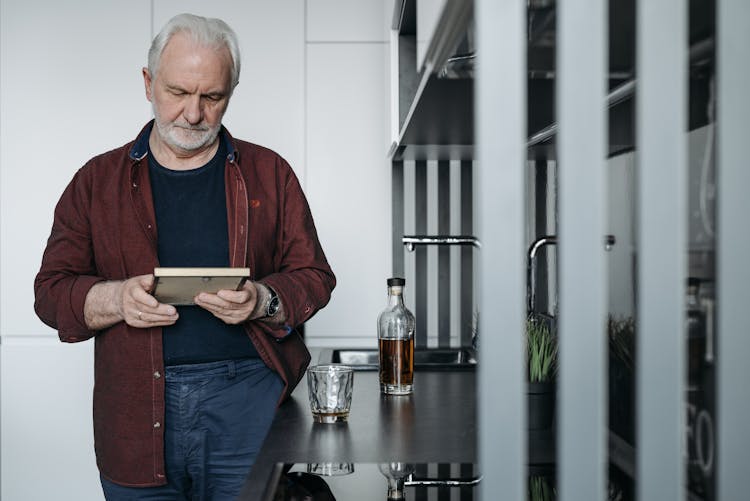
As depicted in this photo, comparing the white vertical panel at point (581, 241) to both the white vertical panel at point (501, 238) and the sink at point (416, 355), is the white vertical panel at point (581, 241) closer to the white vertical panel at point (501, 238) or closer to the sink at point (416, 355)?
the white vertical panel at point (501, 238)

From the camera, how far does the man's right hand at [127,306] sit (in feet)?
5.46

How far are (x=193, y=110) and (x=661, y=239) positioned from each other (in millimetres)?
1400

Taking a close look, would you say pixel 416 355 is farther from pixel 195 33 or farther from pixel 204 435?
pixel 195 33

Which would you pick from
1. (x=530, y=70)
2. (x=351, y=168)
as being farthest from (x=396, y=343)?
(x=351, y=168)

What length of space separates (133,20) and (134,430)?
71.7 inches

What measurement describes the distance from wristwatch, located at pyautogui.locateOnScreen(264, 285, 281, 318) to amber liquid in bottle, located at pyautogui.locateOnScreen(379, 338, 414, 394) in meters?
0.25

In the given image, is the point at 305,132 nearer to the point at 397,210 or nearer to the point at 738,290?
the point at 397,210

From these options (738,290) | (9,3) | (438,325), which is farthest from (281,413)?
(9,3)

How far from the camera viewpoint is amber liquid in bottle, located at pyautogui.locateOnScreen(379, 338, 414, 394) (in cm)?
187

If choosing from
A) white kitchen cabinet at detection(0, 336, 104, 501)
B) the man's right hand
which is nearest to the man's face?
the man's right hand

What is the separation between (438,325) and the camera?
297cm

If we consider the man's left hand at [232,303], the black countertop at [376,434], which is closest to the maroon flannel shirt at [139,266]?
the man's left hand at [232,303]

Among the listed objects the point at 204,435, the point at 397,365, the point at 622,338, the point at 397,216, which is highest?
the point at 397,216

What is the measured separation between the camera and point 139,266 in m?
1.87
